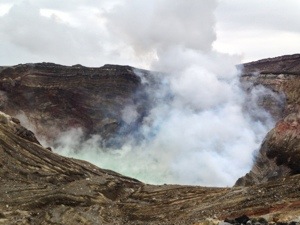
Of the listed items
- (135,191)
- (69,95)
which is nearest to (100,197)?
(135,191)

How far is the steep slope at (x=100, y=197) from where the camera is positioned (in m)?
30.3

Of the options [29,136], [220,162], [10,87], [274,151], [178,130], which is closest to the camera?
[274,151]

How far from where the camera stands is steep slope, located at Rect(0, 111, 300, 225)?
30.3m

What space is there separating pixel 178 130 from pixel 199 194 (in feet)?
109

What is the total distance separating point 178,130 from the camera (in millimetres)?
70938

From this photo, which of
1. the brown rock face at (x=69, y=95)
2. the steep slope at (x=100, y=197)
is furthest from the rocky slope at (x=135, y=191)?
the brown rock face at (x=69, y=95)

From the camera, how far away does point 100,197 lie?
127 ft

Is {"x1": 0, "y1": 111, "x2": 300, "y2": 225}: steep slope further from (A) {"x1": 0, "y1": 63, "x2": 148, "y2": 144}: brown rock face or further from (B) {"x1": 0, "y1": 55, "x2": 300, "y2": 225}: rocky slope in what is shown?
(A) {"x1": 0, "y1": 63, "x2": 148, "y2": 144}: brown rock face

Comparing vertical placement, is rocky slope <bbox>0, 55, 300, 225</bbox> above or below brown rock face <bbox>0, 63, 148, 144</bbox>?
below

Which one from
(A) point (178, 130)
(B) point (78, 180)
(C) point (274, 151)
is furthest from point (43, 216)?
(A) point (178, 130)

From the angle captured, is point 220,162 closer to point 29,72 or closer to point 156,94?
point 156,94

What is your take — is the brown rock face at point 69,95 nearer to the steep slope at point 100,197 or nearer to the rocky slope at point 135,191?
the rocky slope at point 135,191

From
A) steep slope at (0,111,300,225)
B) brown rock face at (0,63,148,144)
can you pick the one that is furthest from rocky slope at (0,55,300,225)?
brown rock face at (0,63,148,144)

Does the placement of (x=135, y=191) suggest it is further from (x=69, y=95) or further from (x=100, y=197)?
(x=69, y=95)
